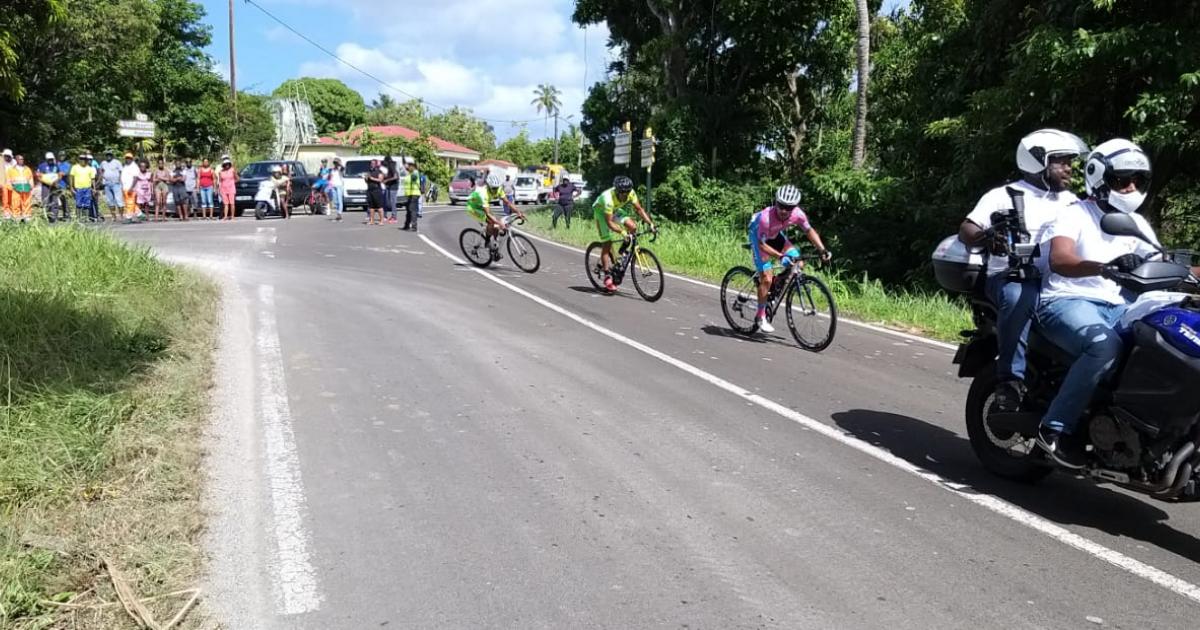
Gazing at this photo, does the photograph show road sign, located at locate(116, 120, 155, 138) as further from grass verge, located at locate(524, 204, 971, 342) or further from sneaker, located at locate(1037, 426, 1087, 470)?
sneaker, located at locate(1037, 426, 1087, 470)

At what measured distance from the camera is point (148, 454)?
494cm

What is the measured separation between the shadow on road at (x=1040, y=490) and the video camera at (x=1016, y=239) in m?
1.20

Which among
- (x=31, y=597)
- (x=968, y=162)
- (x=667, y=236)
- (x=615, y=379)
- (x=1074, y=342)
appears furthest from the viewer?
(x=667, y=236)

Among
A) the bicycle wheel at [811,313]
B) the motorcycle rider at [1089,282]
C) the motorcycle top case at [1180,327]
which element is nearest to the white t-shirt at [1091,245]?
the motorcycle rider at [1089,282]

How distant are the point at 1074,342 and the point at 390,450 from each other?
3.83 m

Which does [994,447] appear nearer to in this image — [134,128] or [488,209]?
[488,209]

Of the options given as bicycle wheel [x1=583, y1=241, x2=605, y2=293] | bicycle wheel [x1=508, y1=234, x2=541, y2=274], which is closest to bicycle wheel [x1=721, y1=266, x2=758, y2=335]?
bicycle wheel [x1=583, y1=241, x2=605, y2=293]

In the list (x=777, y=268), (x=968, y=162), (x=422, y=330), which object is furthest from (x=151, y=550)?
(x=968, y=162)

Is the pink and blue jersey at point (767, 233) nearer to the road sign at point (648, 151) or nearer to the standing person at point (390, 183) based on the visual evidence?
the road sign at point (648, 151)

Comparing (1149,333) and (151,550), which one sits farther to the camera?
(1149,333)

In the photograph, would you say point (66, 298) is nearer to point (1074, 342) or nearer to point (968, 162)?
point (1074, 342)

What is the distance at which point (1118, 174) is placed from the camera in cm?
423

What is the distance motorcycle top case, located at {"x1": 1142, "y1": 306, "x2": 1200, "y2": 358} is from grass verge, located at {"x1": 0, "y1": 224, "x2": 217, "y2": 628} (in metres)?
4.25

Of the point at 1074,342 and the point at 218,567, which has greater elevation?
the point at 1074,342
